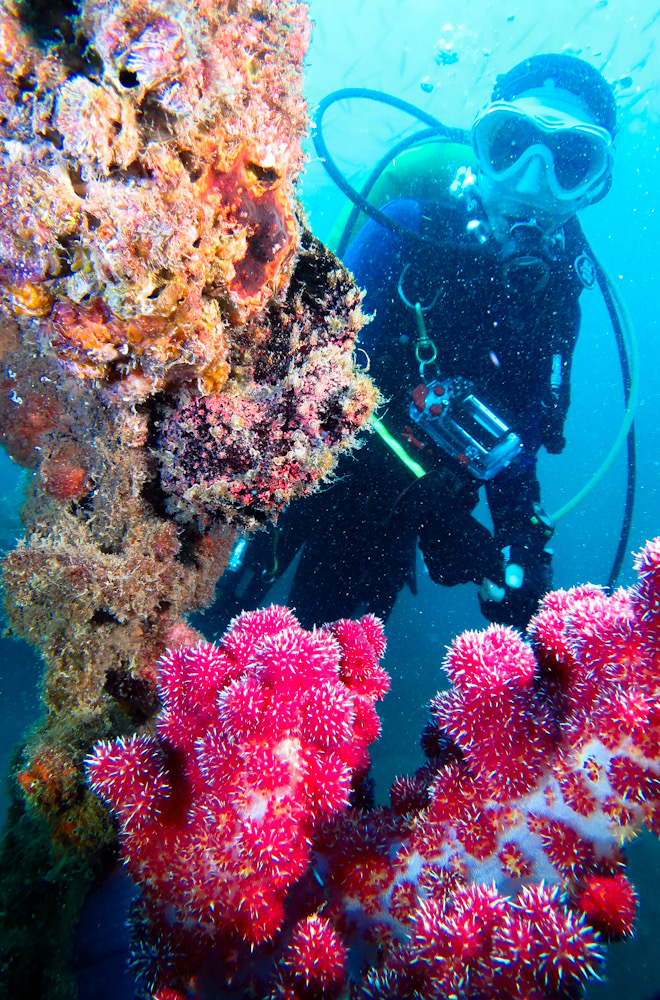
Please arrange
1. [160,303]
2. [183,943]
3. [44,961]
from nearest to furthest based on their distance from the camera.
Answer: [160,303]
[183,943]
[44,961]

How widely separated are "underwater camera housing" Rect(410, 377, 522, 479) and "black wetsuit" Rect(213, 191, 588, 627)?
0.16 metres

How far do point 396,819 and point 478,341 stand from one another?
4213 millimetres

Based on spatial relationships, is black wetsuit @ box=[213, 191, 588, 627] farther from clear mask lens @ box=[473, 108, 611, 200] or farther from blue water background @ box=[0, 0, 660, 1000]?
blue water background @ box=[0, 0, 660, 1000]

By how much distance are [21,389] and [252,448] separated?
1.20 m

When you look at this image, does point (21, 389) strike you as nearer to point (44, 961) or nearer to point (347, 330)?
point (347, 330)

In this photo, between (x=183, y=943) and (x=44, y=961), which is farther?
(x=44, y=961)

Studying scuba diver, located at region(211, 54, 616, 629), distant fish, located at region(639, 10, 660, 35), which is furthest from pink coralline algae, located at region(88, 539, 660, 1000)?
distant fish, located at region(639, 10, 660, 35)

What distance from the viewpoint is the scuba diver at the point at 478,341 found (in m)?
4.27

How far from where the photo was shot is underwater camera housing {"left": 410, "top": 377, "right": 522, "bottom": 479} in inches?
167

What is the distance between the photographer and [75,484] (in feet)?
6.33

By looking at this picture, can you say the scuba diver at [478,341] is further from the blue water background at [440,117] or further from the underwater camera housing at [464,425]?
the blue water background at [440,117]

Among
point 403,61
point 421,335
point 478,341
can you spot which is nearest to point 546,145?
point 478,341

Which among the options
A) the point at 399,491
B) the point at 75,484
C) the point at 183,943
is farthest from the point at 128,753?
the point at 399,491

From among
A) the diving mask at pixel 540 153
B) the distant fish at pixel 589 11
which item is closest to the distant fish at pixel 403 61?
the distant fish at pixel 589 11
